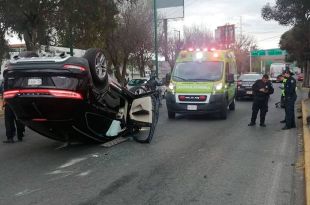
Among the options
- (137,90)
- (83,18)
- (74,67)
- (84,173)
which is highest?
(83,18)

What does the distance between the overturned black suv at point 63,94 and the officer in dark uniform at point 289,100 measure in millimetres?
5246

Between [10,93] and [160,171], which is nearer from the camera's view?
[160,171]

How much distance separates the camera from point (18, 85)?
27.0ft

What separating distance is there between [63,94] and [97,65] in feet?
3.27

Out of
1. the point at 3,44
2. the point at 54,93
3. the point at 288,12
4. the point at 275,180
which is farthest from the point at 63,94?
the point at 3,44

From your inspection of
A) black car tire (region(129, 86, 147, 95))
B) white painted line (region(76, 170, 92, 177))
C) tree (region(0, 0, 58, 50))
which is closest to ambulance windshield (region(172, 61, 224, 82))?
→ black car tire (region(129, 86, 147, 95))

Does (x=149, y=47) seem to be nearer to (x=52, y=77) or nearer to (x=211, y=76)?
(x=211, y=76)

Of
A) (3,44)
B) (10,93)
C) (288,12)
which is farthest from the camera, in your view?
(3,44)

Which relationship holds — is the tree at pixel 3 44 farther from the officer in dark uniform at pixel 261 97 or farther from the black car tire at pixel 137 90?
the officer in dark uniform at pixel 261 97

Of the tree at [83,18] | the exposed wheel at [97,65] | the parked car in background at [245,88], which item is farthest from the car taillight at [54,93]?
the parked car in background at [245,88]

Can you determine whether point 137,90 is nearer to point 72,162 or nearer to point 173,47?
point 72,162

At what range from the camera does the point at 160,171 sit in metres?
7.72

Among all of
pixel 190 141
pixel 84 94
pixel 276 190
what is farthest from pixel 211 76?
pixel 276 190

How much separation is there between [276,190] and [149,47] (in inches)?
1433
